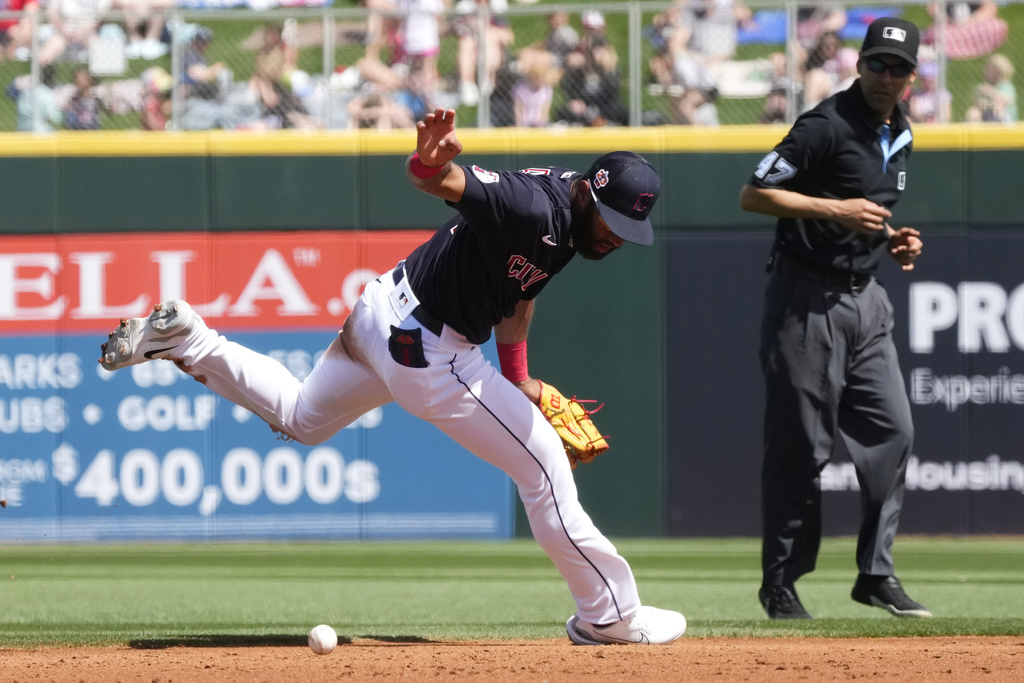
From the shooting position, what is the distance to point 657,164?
9117 mm

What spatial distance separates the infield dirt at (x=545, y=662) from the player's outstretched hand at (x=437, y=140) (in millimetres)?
1589

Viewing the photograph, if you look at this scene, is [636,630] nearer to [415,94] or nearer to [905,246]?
[905,246]

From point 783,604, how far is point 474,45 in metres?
5.48

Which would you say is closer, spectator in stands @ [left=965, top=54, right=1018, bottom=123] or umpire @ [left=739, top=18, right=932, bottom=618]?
umpire @ [left=739, top=18, right=932, bottom=618]

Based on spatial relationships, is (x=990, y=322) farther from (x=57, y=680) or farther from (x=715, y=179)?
(x=57, y=680)

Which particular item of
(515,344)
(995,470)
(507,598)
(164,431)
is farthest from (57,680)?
(995,470)

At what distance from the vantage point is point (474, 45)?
9508 mm

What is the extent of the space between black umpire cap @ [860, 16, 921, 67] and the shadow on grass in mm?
3041

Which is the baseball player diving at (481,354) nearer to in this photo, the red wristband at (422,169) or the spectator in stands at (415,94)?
the red wristband at (422,169)

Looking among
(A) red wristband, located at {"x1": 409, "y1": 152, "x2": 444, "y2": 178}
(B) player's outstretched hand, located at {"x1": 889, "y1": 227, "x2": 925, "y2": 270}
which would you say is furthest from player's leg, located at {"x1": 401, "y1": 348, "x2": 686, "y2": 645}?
(B) player's outstretched hand, located at {"x1": 889, "y1": 227, "x2": 925, "y2": 270}

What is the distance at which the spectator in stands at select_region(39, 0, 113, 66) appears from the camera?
31.0 feet

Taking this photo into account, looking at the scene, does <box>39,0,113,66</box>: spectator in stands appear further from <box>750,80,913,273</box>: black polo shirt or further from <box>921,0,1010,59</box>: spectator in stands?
<box>921,0,1010,59</box>: spectator in stands

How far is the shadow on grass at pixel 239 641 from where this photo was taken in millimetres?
4711

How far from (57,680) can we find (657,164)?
6.20 meters
